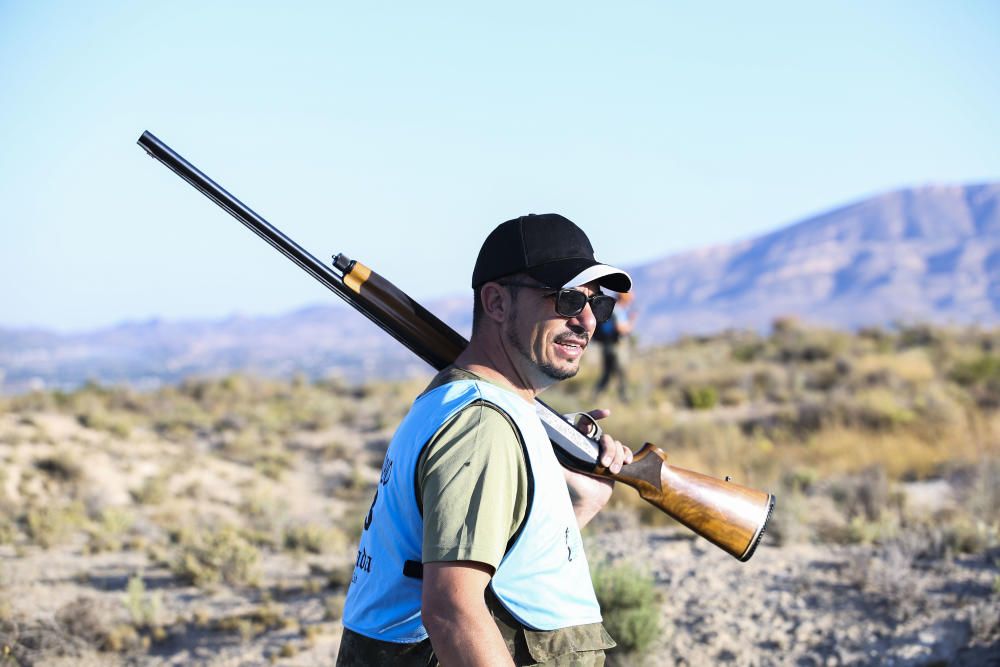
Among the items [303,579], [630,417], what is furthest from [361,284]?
[630,417]

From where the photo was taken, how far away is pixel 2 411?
16094 mm

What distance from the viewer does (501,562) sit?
2.45 meters

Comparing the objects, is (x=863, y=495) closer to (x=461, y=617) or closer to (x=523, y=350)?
(x=523, y=350)

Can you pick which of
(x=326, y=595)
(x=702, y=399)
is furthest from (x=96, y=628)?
(x=702, y=399)

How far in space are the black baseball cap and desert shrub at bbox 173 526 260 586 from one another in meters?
6.56

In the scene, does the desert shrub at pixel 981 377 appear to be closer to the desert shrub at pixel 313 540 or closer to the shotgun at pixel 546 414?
the desert shrub at pixel 313 540

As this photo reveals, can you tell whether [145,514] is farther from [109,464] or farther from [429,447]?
[429,447]

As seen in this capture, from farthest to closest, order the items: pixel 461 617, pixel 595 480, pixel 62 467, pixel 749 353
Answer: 1. pixel 749 353
2. pixel 62 467
3. pixel 595 480
4. pixel 461 617

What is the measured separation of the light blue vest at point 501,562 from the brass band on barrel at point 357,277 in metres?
0.66

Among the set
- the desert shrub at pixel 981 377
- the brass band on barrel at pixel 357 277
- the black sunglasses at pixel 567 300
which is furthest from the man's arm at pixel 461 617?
the desert shrub at pixel 981 377

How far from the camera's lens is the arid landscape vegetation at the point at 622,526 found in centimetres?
671

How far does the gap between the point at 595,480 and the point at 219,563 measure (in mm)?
6108

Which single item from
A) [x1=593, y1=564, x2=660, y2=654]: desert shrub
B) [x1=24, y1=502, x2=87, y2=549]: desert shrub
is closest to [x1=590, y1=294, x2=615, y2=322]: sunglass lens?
[x1=593, y1=564, x2=660, y2=654]: desert shrub

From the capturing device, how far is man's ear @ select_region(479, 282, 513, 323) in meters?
2.70
